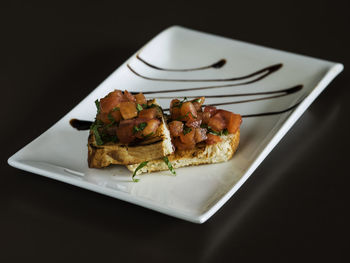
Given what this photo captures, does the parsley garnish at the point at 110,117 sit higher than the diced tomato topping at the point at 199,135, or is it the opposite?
the diced tomato topping at the point at 199,135

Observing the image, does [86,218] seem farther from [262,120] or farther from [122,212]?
[262,120]

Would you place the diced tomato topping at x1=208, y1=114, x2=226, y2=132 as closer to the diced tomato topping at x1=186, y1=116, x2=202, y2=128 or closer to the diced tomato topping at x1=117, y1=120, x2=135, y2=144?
the diced tomato topping at x1=186, y1=116, x2=202, y2=128

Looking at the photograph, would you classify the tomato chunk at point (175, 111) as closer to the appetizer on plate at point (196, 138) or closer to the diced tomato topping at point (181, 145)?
the appetizer on plate at point (196, 138)

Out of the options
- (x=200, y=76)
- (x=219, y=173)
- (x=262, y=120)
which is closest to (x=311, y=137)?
(x=262, y=120)

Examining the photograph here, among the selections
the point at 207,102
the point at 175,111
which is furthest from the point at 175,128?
the point at 207,102

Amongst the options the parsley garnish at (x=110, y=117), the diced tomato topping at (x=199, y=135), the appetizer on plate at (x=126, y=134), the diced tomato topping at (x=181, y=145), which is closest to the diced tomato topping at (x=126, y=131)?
the appetizer on plate at (x=126, y=134)
